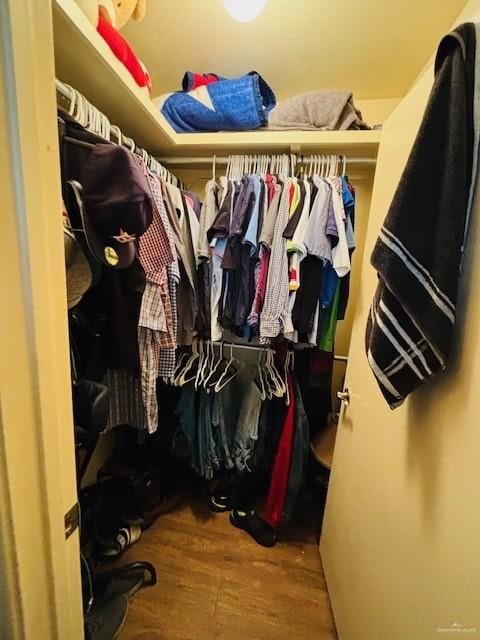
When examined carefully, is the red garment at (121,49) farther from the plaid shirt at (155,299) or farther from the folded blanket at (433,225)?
the folded blanket at (433,225)

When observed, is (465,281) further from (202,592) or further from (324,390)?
(202,592)

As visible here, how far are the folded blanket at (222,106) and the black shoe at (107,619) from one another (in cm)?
213

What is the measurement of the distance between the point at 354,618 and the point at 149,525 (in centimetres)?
103

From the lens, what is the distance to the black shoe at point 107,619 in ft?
3.23

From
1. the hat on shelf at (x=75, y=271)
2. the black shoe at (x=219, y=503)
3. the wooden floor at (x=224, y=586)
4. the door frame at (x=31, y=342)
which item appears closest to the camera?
the door frame at (x=31, y=342)

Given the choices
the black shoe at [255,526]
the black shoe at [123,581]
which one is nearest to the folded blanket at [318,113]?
the black shoe at [255,526]

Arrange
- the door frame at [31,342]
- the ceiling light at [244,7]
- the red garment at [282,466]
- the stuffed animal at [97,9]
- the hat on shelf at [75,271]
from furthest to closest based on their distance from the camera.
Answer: the red garment at [282,466], the ceiling light at [244,7], the stuffed animal at [97,9], the hat on shelf at [75,271], the door frame at [31,342]

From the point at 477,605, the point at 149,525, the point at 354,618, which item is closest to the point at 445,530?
the point at 477,605

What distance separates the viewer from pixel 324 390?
152cm

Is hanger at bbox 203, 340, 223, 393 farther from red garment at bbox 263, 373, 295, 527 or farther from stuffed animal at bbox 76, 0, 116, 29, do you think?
stuffed animal at bbox 76, 0, 116, 29

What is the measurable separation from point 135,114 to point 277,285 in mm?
894

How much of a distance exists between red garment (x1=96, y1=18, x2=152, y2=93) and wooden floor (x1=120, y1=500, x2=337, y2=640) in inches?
79.1

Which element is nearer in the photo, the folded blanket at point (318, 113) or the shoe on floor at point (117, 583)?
the shoe on floor at point (117, 583)

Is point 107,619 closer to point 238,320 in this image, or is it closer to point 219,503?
point 219,503
